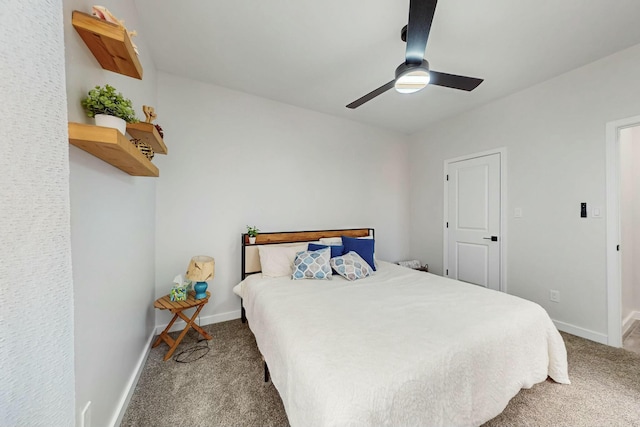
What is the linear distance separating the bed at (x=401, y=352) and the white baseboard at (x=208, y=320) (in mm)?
913

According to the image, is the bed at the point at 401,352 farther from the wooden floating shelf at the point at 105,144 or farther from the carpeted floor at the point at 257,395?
the wooden floating shelf at the point at 105,144

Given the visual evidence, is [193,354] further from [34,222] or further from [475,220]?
[475,220]

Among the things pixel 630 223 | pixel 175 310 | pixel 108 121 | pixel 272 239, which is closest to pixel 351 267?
pixel 272 239

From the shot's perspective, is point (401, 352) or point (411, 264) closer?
point (401, 352)

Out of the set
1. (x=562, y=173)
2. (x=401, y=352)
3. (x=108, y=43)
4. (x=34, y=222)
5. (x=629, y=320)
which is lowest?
(x=629, y=320)

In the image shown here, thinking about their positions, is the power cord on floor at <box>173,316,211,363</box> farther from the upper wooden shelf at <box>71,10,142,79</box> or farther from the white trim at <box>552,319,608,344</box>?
the white trim at <box>552,319,608,344</box>

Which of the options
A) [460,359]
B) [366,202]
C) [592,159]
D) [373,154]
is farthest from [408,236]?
[460,359]

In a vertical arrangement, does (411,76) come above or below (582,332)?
above

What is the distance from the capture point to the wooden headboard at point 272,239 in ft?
9.15

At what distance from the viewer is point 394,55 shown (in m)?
2.23

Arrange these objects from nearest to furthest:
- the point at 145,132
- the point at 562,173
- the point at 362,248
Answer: the point at 145,132 < the point at 562,173 < the point at 362,248

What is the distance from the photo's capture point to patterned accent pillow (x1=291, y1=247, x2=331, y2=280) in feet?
8.03

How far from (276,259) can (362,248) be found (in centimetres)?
104

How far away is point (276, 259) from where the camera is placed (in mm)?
2621
